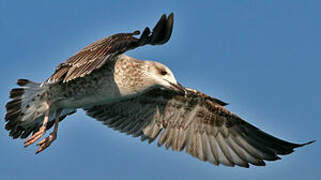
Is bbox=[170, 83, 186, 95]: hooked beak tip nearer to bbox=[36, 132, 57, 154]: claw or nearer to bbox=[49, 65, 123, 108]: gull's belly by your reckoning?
bbox=[49, 65, 123, 108]: gull's belly

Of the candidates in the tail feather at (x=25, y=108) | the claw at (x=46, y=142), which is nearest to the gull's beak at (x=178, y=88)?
the tail feather at (x=25, y=108)

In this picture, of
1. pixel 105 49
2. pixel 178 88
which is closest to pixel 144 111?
pixel 178 88

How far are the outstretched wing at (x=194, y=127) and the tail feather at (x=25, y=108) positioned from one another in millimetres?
916

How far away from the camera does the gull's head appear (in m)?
7.74

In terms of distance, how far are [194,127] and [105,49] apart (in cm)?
246

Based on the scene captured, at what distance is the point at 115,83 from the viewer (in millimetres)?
7641

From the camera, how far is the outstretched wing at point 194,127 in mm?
8586

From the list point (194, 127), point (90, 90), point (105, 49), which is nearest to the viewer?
point (105, 49)

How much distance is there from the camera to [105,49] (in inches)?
272

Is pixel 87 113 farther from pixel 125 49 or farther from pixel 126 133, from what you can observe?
pixel 125 49

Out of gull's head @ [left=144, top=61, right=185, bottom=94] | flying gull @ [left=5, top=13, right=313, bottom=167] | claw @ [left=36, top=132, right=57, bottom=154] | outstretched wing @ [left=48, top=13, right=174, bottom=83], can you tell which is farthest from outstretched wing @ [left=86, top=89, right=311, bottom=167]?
outstretched wing @ [left=48, top=13, right=174, bottom=83]

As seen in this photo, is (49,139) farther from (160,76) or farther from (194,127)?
(194,127)

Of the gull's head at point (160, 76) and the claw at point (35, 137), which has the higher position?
Answer: the gull's head at point (160, 76)

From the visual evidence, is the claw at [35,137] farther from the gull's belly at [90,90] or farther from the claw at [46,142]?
the gull's belly at [90,90]
